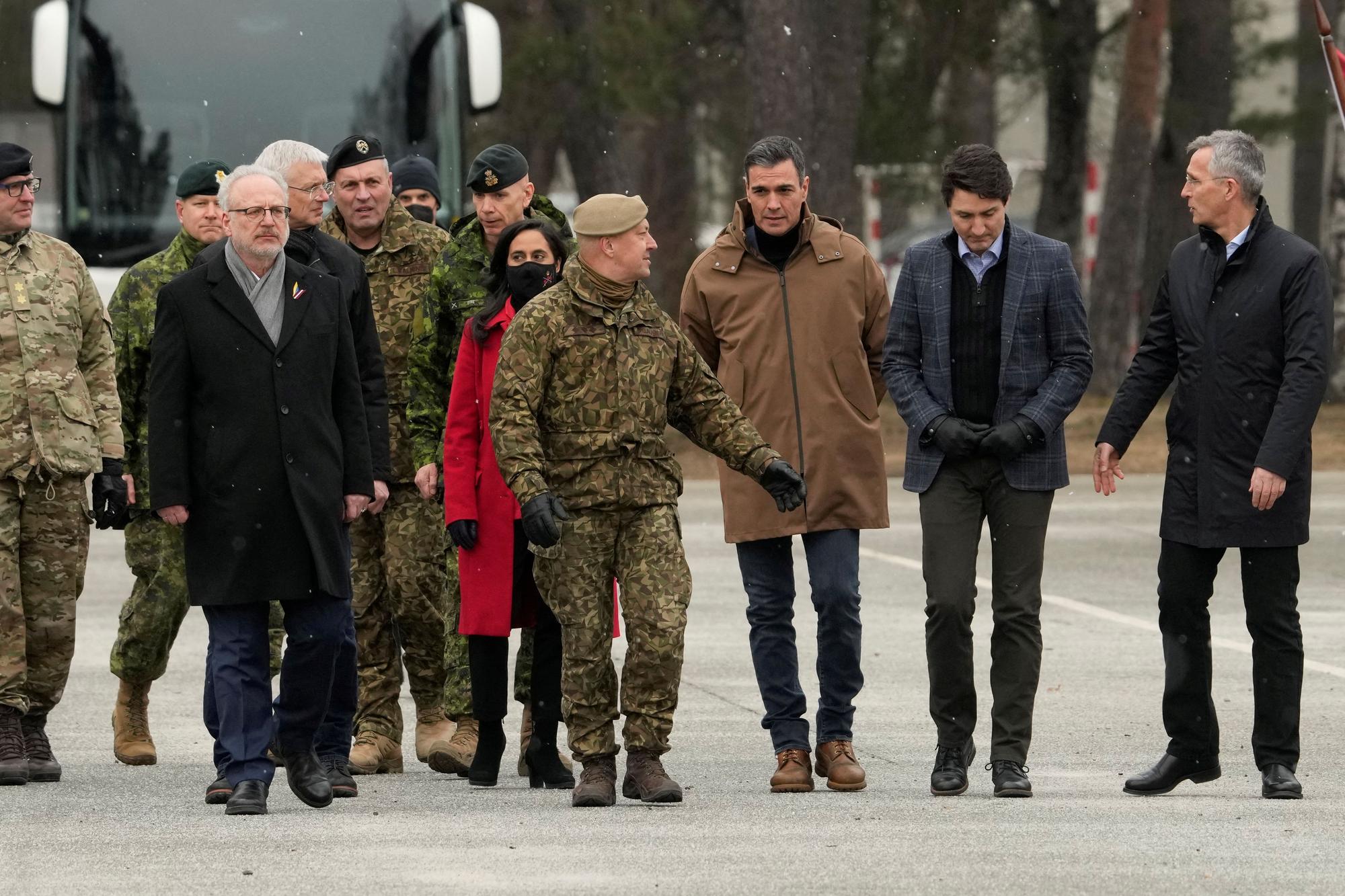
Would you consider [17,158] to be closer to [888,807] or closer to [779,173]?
[779,173]

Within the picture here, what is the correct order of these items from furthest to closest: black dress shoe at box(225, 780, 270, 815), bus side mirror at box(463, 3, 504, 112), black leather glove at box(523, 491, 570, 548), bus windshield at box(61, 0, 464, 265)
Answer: bus windshield at box(61, 0, 464, 265)
bus side mirror at box(463, 3, 504, 112)
black dress shoe at box(225, 780, 270, 815)
black leather glove at box(523, 491, 570, 548)

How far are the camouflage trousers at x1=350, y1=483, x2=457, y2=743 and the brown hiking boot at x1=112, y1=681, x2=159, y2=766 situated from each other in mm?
722

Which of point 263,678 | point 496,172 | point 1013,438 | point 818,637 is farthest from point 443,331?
point 1013,438

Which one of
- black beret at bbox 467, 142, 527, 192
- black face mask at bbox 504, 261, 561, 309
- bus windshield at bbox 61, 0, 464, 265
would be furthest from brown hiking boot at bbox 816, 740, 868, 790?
bus windshield at bbox 61, 0, 464, 265

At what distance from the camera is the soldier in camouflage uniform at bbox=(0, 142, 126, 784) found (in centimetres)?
823

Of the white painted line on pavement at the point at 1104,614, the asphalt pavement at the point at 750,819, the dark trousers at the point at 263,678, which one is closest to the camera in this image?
the asphalt pavement at the point at 750,819

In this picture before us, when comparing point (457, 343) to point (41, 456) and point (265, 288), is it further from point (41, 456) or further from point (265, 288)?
point (41, 456)

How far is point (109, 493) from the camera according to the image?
8.27 meters

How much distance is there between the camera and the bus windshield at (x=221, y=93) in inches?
630

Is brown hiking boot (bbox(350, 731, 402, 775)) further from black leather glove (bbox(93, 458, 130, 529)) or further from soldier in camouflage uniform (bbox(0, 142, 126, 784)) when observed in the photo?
black leather glove (bbox(93, 458, 130, 529))

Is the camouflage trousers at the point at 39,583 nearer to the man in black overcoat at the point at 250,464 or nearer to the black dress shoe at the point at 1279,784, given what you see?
the man in black overcoat at the point at 250,464

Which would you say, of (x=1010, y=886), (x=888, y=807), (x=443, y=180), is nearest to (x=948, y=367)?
(x=888, y=807)

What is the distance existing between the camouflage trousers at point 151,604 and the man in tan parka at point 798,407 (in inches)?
67.7

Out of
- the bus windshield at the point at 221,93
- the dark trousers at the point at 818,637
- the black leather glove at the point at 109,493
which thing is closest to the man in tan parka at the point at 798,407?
the dark trousers at the point at 818,637
